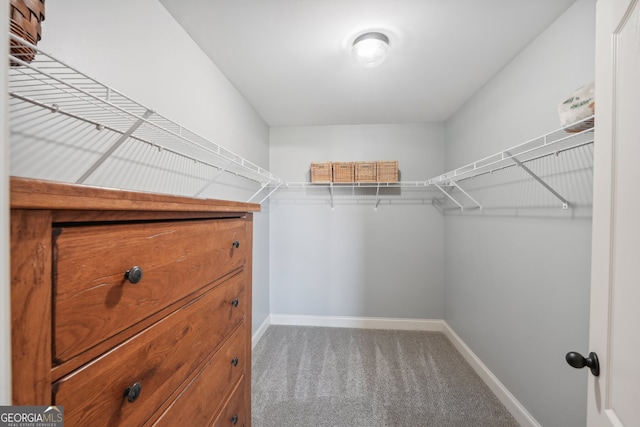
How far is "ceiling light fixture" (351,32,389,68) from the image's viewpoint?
4.28 ft

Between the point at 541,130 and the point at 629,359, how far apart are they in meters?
1.19

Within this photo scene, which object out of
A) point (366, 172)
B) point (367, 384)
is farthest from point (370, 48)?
point (367, 384)

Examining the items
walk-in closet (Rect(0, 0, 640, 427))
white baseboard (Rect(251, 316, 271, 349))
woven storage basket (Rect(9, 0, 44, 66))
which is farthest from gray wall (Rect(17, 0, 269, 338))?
white baseboard (Rect(251, 316, 271, 349))

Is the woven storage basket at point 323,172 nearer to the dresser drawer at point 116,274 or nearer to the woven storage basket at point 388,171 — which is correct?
the woven storage basket at point 388,171

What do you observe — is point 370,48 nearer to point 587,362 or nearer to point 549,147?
point 549,147

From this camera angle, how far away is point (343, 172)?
7.85 feet

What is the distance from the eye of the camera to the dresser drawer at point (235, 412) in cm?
79

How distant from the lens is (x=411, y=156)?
2564mm

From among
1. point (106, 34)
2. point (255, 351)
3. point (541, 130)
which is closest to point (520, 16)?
point (541, 130)

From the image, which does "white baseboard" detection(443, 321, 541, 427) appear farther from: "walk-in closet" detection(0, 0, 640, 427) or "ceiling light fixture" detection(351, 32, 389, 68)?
"ceiling light fixture" detection(351, 32, 389, 68)

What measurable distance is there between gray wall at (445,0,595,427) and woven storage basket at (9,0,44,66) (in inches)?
73.2

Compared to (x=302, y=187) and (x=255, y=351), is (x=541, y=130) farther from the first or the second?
(x=255, y=351)

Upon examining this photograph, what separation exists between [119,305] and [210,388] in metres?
0.45

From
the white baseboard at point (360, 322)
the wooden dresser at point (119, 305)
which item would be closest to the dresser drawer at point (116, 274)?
the wooden dresser at point (119, 305)
